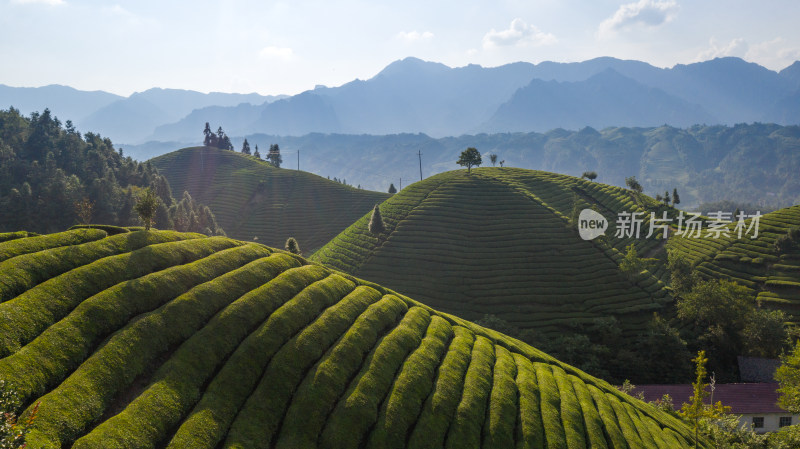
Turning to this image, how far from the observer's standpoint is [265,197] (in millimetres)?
153875

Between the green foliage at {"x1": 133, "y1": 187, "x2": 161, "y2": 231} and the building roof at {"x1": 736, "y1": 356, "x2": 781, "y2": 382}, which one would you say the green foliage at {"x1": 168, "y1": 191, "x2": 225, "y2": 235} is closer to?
the green foliage at {"x1": 133, "y1": 187, "x2": 161, "y2": 231}

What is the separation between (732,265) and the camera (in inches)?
3455

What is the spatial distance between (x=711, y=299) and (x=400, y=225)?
5736cm

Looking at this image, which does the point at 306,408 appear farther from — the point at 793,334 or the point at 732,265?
the point at 732,265

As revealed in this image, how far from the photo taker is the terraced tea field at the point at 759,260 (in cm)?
7918

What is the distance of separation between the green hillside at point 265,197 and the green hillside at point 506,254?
114 ft

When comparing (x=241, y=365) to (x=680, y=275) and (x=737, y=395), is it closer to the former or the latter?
(x=737, y=395)

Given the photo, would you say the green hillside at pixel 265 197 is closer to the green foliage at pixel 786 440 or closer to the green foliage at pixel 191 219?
the green foliage at pixel 191 219

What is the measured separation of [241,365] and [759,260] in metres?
98.9

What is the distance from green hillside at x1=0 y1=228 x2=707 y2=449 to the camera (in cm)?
2184

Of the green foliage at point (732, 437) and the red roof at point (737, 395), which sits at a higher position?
the green foliage at point (732, 437)

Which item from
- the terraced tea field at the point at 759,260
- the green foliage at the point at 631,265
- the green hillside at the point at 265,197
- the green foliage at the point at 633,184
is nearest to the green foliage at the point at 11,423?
the green foliage at the point at 631,265

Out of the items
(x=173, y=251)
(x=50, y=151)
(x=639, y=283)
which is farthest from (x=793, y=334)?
(x=50, y=151)

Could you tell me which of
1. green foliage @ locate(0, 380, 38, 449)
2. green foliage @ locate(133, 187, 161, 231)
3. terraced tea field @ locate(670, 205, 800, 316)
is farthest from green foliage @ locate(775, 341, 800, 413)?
green foliage @ locate(133, 187, 161, 231)
